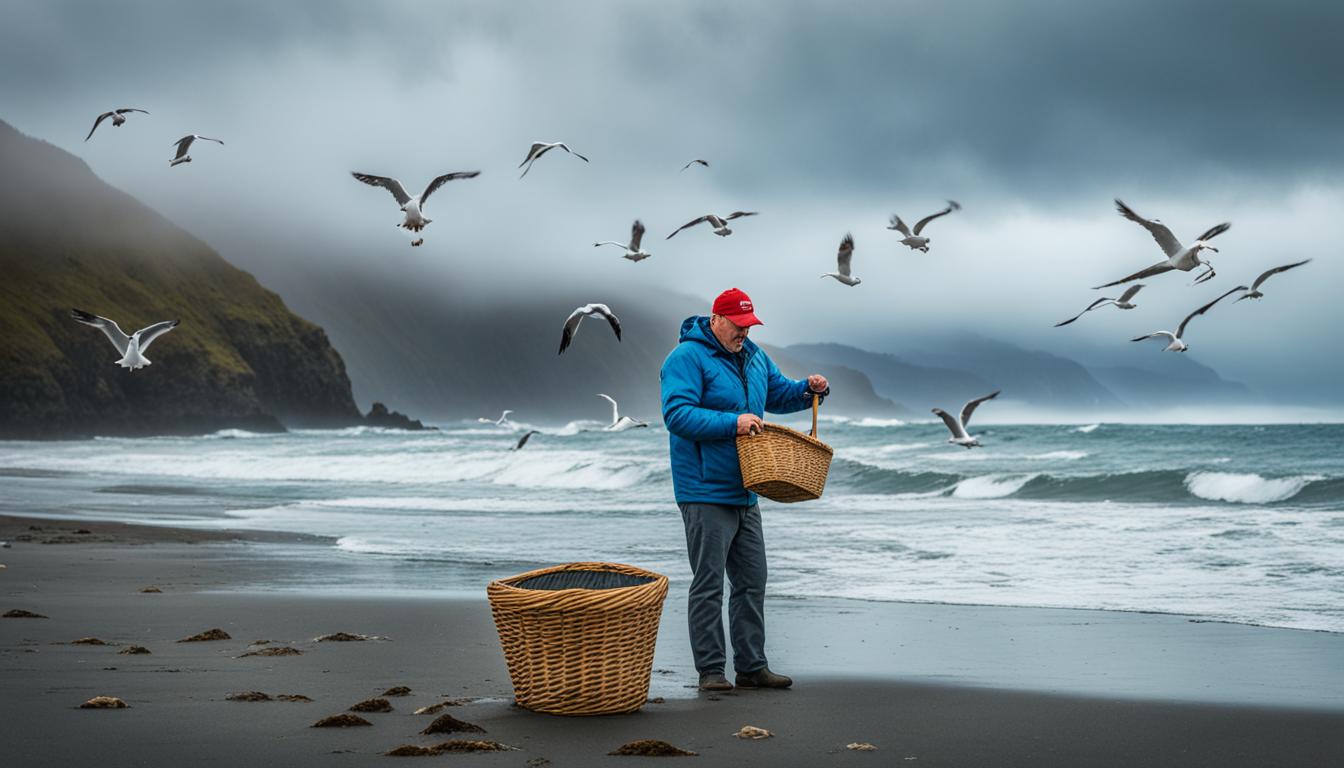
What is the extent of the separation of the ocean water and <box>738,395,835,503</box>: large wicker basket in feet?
13.8

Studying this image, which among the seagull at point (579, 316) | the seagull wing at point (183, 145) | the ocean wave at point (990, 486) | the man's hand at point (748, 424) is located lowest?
the ocean wave at point (990, 486)

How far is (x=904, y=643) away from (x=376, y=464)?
31.9 m

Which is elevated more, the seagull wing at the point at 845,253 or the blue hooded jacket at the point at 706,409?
the seagull wing at the point at 845,253

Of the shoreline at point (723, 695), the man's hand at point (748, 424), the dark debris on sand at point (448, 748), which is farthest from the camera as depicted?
the man's hand at point (748, 424)

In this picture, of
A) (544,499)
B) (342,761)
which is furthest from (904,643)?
(544,499)

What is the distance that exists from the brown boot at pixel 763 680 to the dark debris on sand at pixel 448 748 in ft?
5.98

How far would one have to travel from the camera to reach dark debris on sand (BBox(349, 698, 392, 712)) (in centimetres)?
561

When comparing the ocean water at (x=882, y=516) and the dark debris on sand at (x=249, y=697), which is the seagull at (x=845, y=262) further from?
the dark debris on sand at (x=249, y=697)

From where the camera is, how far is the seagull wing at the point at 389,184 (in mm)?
17203

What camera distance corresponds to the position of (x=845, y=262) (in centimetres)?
1920

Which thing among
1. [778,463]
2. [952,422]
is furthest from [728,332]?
[952,422]

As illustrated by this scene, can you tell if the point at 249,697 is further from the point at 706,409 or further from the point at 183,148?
the point at 183,148

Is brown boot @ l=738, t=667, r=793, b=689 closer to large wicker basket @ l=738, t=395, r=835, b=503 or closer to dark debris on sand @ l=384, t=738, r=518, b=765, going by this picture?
large wicker basket @ l=738, t=395, r=835, b=503

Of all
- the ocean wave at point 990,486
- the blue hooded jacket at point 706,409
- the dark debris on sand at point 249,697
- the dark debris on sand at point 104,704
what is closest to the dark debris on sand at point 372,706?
the dark debris on sand at point 249,697
